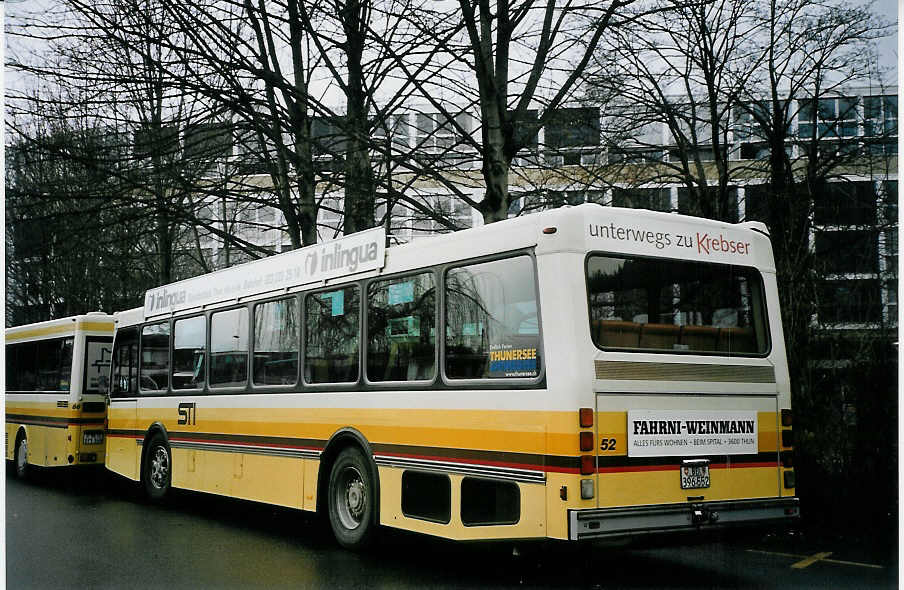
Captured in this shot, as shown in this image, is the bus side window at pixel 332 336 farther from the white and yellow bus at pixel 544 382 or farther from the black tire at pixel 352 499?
the black tire at pixel 352 499

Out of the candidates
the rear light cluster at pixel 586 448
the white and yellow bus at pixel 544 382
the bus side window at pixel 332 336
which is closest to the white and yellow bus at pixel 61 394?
the white and yellow bus at pixel 544 382

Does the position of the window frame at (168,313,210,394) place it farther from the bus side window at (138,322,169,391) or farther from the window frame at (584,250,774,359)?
the window frame at (584,250,774,359)

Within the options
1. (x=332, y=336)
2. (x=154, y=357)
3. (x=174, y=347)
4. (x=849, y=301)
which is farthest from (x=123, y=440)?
(x=849, y=301)

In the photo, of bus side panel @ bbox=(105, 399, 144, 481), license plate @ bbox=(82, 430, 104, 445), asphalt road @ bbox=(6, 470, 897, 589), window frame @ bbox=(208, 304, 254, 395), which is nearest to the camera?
asphalt road @ bbox=(6, 470, 897, 589)

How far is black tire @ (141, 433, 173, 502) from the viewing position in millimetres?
13461

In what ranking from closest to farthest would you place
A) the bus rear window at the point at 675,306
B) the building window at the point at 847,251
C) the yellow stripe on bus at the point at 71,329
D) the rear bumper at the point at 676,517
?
the rear bumper at the point at 676,517 → the bus rear window at the point at 675,306 → the building window at the point at 847,251 → the yellow stripe on bus at the point at 71,329

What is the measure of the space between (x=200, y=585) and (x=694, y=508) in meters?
3.78

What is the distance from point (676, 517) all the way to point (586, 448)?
933 mm

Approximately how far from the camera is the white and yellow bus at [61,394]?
16.2 meters

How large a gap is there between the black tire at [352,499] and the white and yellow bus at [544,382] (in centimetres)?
2

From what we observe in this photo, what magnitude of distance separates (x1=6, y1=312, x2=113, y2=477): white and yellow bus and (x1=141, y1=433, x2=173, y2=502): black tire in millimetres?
2504

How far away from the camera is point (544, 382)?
7566 mm

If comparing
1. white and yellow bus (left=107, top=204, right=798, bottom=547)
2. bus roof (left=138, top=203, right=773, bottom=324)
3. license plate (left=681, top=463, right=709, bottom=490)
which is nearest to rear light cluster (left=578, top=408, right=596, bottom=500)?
white and yellow bus (left=107, top=204, right=798, bottom=547)

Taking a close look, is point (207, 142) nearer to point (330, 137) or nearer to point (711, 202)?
point (330, 137)
